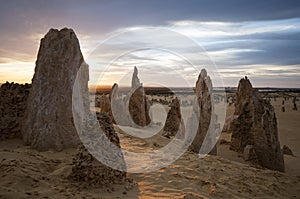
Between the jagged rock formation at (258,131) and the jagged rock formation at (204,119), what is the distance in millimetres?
1059

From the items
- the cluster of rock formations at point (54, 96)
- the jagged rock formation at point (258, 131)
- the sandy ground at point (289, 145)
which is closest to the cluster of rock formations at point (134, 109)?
the sandy ground at point (289, 145)

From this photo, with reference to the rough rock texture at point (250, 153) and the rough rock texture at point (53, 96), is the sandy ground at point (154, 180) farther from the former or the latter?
the rough rock texture at point (250, 153)

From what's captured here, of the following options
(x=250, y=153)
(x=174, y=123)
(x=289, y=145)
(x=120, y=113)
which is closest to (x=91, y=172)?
(x=250, y=153)

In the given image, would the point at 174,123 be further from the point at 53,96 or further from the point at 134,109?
the point at 53,96

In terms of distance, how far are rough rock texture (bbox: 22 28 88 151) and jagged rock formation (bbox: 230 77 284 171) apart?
5825 millimetres

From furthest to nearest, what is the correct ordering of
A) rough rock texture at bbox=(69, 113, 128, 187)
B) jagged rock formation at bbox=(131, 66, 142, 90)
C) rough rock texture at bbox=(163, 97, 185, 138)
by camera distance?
1. jagged rock formation at bbox=(131, 66, 142, 90)
2. rough rock texture at bbox=(163, 97, 185, 138)
3. rough rock texture at bbox=(69, 113, 128, 187)

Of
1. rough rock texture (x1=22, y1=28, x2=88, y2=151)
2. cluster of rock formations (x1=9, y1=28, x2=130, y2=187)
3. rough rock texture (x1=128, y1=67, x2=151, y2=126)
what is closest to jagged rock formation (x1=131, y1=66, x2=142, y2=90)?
rough rock texture (x1=128, y1=67, x2=151, y2=126)

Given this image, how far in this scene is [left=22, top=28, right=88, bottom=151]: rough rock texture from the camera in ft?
21.2

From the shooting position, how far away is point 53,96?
670cm

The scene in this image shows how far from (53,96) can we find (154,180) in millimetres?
3184

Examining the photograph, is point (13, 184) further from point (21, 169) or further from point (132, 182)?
point (132, 182)

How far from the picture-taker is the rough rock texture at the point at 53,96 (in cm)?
645

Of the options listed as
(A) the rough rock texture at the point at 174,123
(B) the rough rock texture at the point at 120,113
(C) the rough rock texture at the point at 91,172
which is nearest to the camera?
(C) the rough rock texture at the point at 91,172

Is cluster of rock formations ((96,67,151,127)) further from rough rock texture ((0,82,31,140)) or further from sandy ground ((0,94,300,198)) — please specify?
rough rock texture ((0,82,31,140))
